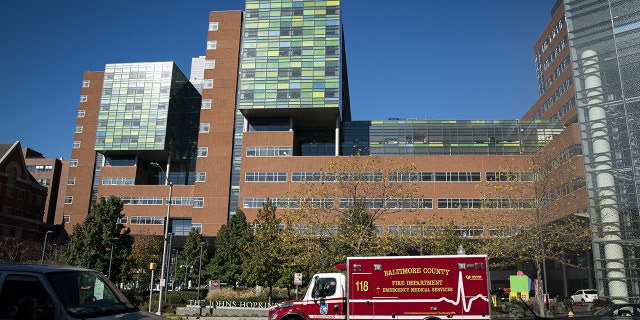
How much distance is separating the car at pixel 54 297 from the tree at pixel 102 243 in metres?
39.4

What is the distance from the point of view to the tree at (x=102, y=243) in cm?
4284

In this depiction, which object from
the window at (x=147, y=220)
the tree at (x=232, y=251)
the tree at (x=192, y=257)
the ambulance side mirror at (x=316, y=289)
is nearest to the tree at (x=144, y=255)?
the tree at (x=192, y=257)

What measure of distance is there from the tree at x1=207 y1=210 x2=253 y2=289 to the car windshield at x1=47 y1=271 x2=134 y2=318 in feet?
152

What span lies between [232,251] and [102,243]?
18.1 metres

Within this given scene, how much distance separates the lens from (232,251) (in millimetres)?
58875

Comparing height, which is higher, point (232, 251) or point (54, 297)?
point (232, 251)

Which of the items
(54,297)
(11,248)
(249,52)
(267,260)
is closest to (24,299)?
(54,297)

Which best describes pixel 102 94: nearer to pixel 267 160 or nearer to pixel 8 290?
pixel 267 160

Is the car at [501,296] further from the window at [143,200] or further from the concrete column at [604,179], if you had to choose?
the window at [143,200]

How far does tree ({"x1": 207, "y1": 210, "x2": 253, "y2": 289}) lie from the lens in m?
56.8

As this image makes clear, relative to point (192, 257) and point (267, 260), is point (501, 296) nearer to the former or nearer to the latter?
point (267, 260)

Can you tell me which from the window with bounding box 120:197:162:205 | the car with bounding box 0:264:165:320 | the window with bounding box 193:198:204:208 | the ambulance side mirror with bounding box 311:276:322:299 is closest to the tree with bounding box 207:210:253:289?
the window with bounding box 193:198:204:208

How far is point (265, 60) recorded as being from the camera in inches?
3007

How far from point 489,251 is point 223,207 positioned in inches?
2033
